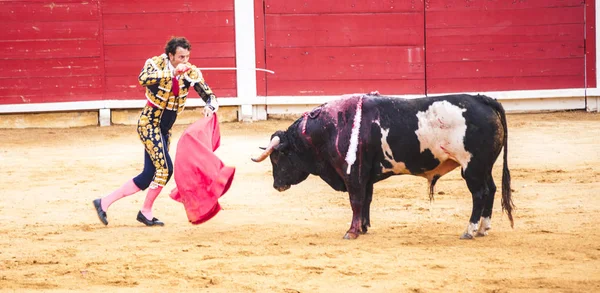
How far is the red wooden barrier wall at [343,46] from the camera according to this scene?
11.4 metres

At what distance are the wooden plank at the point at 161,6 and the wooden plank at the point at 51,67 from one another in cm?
67

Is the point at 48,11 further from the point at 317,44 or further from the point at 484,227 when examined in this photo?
the point at 484,227

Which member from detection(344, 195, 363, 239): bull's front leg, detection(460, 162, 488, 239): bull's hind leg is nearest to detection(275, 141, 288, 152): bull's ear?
detection(344, 195, 363, 239): bull's front leg

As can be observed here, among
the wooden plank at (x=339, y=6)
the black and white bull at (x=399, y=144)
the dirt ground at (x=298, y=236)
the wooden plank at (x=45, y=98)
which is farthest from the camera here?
the wooden plank at (x=339, y=6)

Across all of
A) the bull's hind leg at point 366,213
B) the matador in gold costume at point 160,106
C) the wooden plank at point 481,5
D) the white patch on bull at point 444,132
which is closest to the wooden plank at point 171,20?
the wooden plank at point 481,5

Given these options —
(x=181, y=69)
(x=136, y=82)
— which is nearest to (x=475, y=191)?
(x=181, y=69)

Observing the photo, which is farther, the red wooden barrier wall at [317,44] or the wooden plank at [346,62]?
the wooden plank at [346,62]

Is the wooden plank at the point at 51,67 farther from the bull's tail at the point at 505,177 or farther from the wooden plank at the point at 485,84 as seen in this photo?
the bull's tail at the point at 505,177

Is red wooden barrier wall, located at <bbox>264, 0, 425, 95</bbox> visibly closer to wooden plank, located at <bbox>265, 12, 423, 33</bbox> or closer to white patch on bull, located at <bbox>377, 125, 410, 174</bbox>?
wooden plank, located at <bbox>265, 12, 423, 33</bbox>

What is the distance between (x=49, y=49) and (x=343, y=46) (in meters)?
3.58

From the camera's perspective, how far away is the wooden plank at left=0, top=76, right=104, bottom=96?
11.3 m

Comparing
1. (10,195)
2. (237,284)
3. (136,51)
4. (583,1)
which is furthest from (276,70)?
(237,284)

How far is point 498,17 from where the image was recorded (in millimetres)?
11453

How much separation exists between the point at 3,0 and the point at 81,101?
1.52 m
